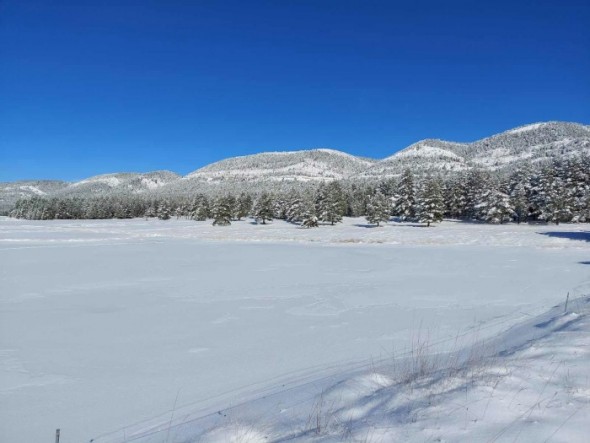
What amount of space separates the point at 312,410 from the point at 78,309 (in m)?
9.94

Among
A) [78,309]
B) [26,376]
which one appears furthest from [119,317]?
[26,376]

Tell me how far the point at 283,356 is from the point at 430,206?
61.2 metres

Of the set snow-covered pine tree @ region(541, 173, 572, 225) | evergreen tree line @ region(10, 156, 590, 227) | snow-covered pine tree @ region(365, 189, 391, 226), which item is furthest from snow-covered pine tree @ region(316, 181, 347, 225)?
snow-covered pine tree @ region(541, 173, 572, 225)

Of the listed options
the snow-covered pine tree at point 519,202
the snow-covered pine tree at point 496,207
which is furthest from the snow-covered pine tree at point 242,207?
the snow-covered pine tree at point 519,202

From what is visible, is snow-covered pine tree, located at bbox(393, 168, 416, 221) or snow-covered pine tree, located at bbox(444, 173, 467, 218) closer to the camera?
snow-covered pine tree, located at bbox(393, 168, 416, 221)

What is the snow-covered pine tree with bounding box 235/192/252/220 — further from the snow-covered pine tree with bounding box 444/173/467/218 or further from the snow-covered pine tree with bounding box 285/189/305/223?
the snow-covered pine tree with bounding box 444/173/467/218

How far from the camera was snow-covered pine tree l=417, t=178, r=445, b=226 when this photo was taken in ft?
208

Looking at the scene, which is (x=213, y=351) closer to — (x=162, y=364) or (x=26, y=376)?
(x=162, y=364)

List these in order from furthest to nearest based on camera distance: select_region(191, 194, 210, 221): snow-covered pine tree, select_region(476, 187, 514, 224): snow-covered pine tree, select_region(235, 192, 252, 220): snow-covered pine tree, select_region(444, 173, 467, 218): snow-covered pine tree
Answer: select_region(191, 194, 210, 221): snow-covered pine tree → select_region(235, 192, 252, 220): snow-covered pine tree → select_region(444, 173, 467, 218): snow-covered pine tree → select_region(476, 187, 514, 224): snow-covered pine tree

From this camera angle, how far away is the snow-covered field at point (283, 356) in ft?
13.4

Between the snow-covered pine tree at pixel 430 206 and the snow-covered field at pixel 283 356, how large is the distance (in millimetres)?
45566

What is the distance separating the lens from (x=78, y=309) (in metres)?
11.7

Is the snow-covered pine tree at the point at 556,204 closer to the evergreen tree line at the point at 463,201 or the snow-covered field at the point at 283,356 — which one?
the evergreen tree line at the point at 463,201

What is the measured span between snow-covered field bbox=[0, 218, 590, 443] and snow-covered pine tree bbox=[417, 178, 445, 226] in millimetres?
45566
